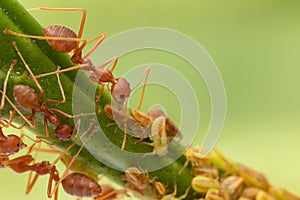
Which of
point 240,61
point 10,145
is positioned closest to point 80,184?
point 10,145

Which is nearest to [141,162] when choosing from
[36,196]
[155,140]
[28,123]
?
[155,140]

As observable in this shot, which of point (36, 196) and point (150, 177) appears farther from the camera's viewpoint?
point (36, 196)

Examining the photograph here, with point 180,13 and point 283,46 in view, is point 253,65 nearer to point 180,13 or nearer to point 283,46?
point 283,46

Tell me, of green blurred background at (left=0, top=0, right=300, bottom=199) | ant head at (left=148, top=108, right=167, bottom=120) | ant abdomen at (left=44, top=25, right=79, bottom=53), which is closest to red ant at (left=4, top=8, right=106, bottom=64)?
ant abdomen at (left=44, top=25, right=79, bottom=53)

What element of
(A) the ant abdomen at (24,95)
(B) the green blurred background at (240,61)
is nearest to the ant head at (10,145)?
(A) the ant abdomen at (24,95)

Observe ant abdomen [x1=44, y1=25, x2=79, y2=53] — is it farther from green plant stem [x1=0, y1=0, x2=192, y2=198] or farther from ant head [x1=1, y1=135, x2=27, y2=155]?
ant head [x1=1, y1=135, x2=27, y2=155]

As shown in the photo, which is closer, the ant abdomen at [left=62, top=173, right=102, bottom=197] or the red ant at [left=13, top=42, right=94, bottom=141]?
the red ant at [left=13, top=42, right=94, bottom=141]
